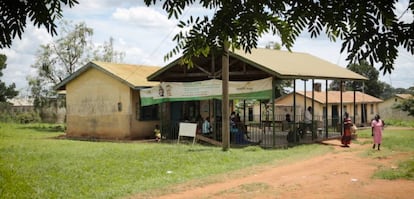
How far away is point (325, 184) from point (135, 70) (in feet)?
59.4

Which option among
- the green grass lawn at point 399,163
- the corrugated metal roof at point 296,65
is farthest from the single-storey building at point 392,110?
the green grass lawn at point 399,163

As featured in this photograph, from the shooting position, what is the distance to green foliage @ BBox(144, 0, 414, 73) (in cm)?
303

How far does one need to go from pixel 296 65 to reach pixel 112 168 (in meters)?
12.4

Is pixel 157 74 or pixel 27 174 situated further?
pixel 157 74

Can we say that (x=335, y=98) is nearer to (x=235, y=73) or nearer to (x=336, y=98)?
(x=336, y=98)

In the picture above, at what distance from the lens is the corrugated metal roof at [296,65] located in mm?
18859

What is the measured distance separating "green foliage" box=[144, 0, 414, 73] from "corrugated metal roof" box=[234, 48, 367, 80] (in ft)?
46.8

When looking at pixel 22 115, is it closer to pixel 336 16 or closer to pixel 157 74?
pixel 157 74

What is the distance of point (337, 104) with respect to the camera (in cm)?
4034

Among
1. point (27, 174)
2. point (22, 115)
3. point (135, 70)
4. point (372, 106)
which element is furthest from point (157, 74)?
point (372, 106)

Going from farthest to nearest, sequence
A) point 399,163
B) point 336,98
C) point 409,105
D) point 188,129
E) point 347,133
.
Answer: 1. point 336,98
2. point 409,105
3. point 347,133
4. point 188,129
5. point 399,163

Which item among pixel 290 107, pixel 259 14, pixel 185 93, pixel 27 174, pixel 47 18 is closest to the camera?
pixel 47 18

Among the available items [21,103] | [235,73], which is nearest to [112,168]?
[235,73]

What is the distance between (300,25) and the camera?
3.65m
